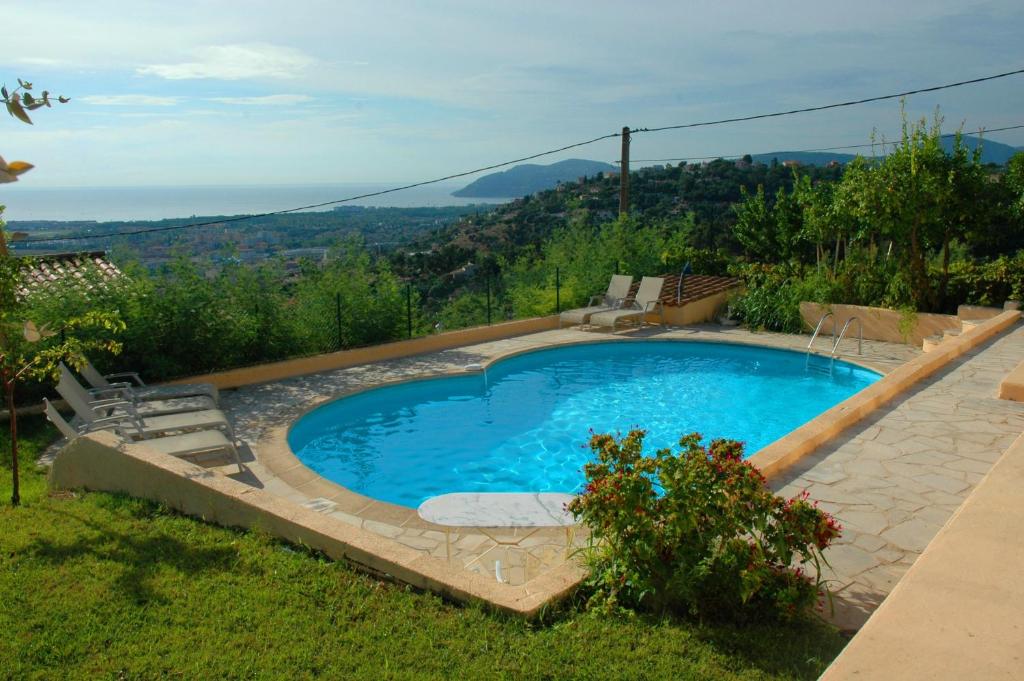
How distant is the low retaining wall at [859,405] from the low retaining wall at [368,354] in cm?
641

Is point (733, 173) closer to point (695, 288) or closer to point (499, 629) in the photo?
point (695, 288)

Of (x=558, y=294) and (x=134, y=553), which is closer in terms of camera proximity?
(x=134, y=553)

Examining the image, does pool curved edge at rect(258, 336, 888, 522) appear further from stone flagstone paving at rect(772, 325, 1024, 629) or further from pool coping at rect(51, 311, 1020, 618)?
stone flagstone paving at rect(772, 325, 1024, 629)

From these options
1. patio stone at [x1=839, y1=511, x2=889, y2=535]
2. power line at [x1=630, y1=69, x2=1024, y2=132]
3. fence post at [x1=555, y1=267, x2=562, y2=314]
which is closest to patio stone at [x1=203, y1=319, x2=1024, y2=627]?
patio stone at [x1=839, y1=511, x2=889, y2=535]

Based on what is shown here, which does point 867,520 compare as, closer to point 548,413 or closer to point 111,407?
point 548,413

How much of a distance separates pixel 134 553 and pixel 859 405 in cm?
615

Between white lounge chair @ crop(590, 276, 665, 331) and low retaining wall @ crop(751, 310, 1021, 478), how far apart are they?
5.11 meters

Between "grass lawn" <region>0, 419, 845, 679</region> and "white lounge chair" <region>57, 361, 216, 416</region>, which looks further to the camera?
"white lounge chair" <region>57, 361, 216, 416</region>

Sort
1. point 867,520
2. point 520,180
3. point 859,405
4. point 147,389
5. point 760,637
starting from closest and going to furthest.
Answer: point 760,637 < point 867,520 < point 859,405 < point 147,389 < point 520,180

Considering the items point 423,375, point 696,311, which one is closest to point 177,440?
point 423,375

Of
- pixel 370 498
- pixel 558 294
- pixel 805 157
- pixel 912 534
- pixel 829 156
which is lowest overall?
pixel 370 498

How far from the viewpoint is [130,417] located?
20.1 feet

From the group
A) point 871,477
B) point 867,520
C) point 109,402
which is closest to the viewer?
point 867,520

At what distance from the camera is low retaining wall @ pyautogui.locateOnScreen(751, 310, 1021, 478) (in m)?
5.31
